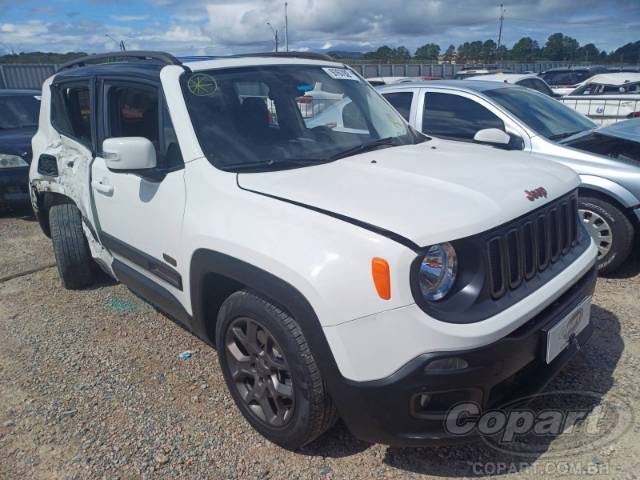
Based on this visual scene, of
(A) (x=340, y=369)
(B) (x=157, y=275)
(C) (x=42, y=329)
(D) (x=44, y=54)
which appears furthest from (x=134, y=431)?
(D) (x=44, y=54)

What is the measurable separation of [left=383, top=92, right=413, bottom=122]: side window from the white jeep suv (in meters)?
2.25

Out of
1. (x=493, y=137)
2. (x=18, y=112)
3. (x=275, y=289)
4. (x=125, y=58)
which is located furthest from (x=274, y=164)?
(x=18, y=112)

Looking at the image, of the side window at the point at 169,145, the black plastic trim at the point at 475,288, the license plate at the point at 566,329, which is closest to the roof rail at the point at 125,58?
the side window at the point at 169,145

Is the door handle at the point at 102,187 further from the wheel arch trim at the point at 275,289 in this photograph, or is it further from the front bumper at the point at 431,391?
the front bumper at the point at 431,391

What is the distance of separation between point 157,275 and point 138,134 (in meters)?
1.00

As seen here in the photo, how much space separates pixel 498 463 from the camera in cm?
244

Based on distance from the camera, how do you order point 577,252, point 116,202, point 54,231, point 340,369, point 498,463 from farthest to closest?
point 54,231 < point 116,202 < point 577,252 < point 498,463 < point 340,369

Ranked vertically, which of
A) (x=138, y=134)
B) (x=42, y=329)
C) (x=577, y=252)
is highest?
(x=138, y=134)

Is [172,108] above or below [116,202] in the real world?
above

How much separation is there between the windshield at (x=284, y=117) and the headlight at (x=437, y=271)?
1.01 metres

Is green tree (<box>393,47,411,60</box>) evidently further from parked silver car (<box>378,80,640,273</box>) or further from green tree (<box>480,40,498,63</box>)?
parked silver car (<box>378,80,640,273</box>)

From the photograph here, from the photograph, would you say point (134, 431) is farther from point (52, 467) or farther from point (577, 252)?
point (577, 252)

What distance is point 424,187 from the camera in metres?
2.36

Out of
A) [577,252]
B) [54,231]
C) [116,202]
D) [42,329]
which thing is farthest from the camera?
[54,231]
